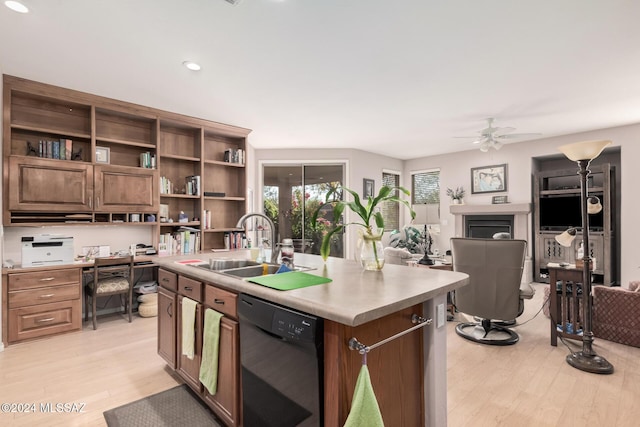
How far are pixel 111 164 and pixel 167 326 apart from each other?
267cm

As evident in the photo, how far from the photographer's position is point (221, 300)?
186 centimetres

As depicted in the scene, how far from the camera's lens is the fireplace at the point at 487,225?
21.5 ft

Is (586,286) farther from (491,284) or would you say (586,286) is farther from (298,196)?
(298,196)

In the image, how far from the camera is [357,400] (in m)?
1.13

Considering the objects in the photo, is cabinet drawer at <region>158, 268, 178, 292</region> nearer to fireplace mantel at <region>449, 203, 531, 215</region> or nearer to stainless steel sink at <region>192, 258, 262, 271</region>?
stainless steel sink at <region>192, 258, 262, 271</region>

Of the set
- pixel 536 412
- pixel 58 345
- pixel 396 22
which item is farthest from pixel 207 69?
pixel 536 412

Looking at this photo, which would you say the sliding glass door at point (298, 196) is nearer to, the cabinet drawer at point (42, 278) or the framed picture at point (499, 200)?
the framed picture at point (499, 200)

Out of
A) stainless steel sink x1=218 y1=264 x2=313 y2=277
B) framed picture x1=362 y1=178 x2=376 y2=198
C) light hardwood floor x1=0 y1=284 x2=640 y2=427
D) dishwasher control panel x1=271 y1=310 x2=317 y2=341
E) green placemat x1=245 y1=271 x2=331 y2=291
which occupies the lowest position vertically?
light hardwood floor x1=0 y1=284 x2=640 y2=427

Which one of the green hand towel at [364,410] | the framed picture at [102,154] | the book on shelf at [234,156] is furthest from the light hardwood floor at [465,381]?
the book on shelf at [234,156]

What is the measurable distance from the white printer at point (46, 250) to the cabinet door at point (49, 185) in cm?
33

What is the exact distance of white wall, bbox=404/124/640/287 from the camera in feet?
17.2

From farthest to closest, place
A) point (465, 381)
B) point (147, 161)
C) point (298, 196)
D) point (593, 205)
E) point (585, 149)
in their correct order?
point (298, 196), point (147, 161), point (593, 205), point (585, 149), point (465, 381)

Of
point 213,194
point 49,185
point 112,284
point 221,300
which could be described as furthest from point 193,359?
point 213,194

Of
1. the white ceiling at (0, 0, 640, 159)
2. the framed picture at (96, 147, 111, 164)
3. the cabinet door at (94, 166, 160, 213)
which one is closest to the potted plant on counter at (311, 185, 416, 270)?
the white ceiling at (0, 0, 640, 159)
